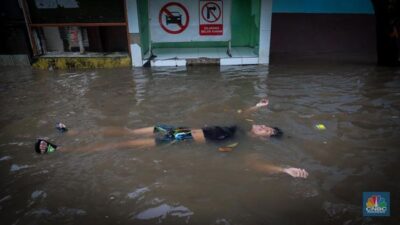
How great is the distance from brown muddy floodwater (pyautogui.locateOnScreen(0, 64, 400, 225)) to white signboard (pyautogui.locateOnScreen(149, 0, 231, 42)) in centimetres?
304

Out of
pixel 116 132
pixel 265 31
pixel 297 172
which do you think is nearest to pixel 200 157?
pixel 297 172

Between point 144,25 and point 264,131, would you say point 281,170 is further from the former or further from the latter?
point 144,25

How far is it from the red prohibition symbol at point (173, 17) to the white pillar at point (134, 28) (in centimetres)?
118

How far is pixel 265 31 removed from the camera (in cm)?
956

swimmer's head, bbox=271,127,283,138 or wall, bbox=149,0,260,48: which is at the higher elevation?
wall, bbox=149,0,260,48

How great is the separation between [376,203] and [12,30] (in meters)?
10.6

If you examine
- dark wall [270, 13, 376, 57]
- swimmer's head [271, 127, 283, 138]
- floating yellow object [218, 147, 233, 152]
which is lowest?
floating yellow object [218, 147, 233, 152]

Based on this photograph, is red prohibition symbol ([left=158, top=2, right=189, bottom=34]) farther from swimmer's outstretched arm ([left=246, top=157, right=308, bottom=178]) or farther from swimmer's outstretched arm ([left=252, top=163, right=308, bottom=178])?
swimmer's outstretched arm ([left=252, top=163, right=308, bottom=178])

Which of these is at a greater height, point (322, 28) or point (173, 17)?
point (173, 17)

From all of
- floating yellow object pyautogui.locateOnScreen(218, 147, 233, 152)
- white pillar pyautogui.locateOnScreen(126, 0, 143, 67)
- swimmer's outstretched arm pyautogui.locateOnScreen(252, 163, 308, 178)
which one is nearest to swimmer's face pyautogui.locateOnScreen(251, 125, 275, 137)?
floating yellow object pyautogui.locateOnScreen(218, 147, 233, 152)

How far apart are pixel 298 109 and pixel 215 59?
165 inches

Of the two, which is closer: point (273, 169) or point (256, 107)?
point (273, 169)

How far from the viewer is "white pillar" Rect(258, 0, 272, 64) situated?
934 centimetres

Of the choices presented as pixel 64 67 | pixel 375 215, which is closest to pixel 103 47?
pixel 64 67
